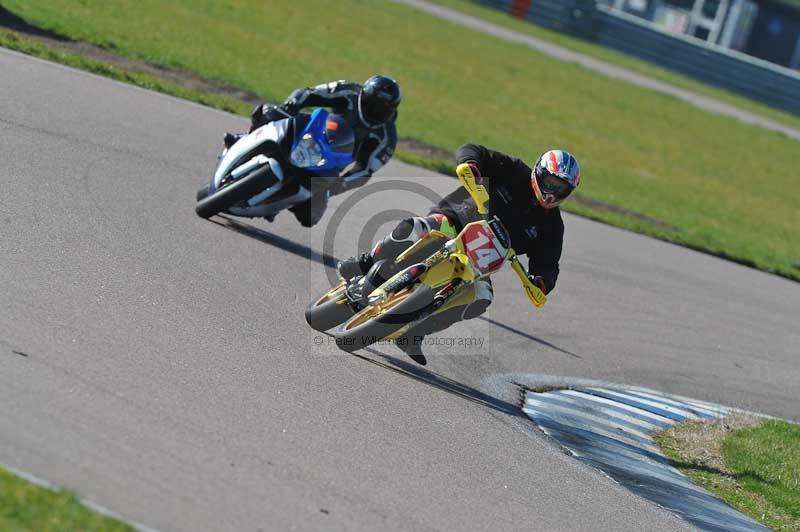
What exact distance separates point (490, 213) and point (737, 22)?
41502mm

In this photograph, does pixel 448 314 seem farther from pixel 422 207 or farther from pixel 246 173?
pixel 422 207

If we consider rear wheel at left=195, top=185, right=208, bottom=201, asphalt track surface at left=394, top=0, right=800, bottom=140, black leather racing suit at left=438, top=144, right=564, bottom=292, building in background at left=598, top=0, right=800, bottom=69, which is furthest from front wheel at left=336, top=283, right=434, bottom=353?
building in background at left=598, top=0, right=800, bottom=69

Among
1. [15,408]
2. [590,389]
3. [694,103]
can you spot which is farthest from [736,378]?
[694,103]

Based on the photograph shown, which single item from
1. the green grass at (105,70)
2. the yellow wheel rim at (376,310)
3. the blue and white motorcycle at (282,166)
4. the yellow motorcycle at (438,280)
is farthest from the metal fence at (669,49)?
the yellow wheel rim at (376,310)

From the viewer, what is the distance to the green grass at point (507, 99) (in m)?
17.2

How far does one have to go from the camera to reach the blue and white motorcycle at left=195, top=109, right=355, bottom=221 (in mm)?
9523

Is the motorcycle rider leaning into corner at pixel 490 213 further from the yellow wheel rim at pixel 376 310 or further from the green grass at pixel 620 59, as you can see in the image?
the green grass at pixel 620 59

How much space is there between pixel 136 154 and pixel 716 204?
1261cm

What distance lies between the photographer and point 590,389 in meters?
8.98

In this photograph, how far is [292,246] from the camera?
998cm

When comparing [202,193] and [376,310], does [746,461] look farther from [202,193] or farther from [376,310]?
[202,193]

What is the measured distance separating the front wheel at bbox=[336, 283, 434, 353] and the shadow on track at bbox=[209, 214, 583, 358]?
2.24 m

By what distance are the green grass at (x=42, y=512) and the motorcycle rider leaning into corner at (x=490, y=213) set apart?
11.4 feet

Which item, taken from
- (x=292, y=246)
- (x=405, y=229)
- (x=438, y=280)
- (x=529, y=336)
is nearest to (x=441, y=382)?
(x=438, y=280)
